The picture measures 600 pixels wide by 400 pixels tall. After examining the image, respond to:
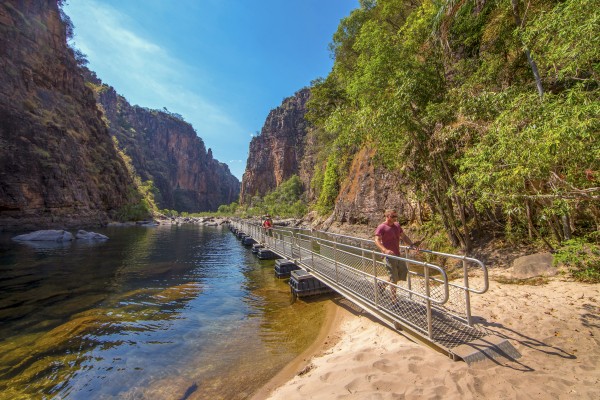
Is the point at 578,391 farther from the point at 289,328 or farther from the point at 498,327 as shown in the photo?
the point at 289,328

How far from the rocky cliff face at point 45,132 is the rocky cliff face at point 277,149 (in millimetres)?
66556

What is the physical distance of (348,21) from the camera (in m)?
22.7

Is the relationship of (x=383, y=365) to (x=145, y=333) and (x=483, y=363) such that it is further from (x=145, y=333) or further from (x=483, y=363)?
(x=145, y=333)

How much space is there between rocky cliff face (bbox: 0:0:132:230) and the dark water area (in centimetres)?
2977

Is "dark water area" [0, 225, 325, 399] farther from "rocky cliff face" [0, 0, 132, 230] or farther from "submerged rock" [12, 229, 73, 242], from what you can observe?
"rocky cliff face" [0, 0, 132, 230]

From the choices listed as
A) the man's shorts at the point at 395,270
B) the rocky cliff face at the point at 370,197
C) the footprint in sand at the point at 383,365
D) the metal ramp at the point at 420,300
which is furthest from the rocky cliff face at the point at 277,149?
the footprint in sand at the point at 383,365

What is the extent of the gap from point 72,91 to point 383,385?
64924mm

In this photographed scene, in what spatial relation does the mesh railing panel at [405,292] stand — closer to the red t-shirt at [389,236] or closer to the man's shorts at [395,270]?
the man's shorts at [395,270]

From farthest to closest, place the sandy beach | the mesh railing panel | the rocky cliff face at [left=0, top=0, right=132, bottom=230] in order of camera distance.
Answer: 1. the rocky cliff face at [left=0, top=0, right=132, bottom=230]
2. the mesh railing panel
3. the sandy beach

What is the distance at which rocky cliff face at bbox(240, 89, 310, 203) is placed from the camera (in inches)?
4350

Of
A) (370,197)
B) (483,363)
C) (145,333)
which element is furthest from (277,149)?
(483,363)

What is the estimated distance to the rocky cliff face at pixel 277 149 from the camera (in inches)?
4350

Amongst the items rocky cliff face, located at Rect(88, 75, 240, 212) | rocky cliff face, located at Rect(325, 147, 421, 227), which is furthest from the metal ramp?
rocky cliff face, located at Rect(88, 75, 240, 212)

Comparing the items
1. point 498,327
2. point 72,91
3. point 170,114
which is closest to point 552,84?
point 498,327
